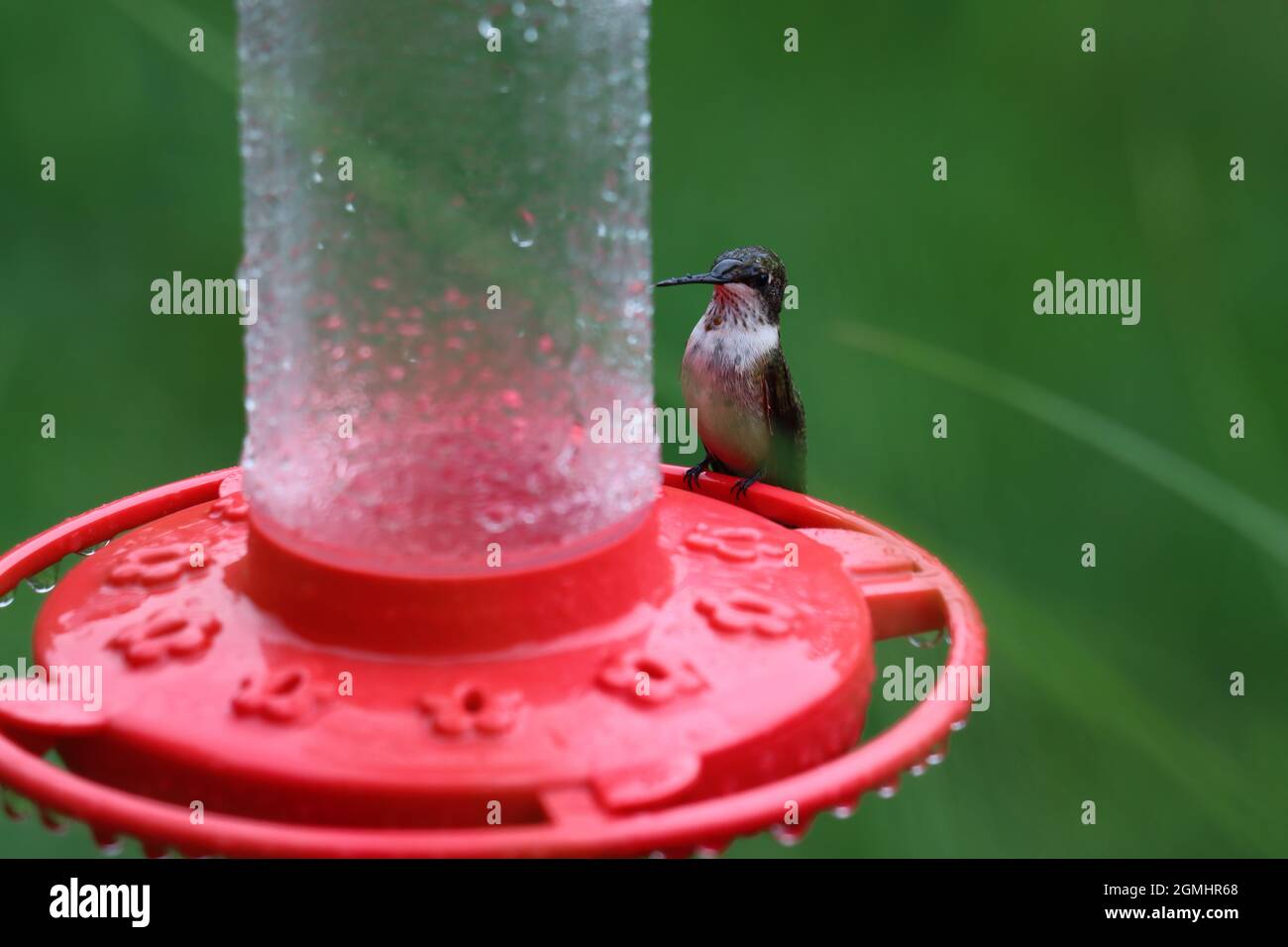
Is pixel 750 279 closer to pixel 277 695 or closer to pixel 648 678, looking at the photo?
pixel 648 678

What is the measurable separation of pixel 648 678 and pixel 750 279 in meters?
1.72

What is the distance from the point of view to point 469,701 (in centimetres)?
163

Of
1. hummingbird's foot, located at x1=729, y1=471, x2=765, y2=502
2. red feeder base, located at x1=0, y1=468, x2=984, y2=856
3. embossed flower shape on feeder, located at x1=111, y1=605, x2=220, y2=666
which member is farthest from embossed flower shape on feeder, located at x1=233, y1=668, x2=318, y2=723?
hummingbird's foot, located at x1=729, y1=471, x2=765, y2=502

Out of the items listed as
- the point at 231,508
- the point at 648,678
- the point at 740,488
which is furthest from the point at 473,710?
the point at 740,488

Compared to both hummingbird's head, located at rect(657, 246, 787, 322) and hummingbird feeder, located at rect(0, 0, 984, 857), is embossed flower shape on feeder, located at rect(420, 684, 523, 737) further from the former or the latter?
hummingbird's head, located at rect(657, 246, 787, 322)

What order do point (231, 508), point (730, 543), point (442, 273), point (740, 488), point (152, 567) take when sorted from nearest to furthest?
1. point (442, 273)
2. point (152, 567)
3. point (730, 543)
4. point (231, 508)
5. point (740, 488)

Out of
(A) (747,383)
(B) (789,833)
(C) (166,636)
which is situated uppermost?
(A) (747,383)

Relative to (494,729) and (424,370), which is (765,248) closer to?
(424,370)

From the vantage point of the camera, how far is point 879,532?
2432 mm

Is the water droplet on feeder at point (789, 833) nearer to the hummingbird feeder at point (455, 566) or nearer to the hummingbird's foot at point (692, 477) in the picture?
the hummingbird feeder at point (455, 566)

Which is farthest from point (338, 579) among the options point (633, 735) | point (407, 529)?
point (633, 735)

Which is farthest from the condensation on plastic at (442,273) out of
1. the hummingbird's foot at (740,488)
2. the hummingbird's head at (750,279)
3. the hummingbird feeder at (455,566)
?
the hummingbird's head at (750,279)

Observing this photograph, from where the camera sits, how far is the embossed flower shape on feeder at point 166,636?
5.69ft

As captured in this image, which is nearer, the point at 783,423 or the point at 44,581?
the point at 44,581
